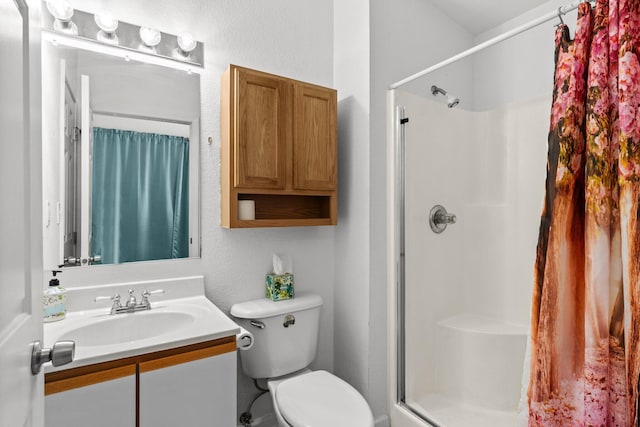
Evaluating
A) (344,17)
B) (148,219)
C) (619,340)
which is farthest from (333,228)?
(619,340)

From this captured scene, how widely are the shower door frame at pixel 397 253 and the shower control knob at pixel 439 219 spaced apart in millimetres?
272

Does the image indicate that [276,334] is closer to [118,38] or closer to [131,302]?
[131,302]

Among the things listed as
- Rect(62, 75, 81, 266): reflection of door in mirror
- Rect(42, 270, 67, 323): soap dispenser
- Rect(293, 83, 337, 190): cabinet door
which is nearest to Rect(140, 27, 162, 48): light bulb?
Rect(62, 75, 81, 266): reflection of door in mirror

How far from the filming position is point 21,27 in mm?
670

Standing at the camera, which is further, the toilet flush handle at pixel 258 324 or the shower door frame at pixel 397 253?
the shower door frame at pixel 397 253

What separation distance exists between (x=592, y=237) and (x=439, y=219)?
113 cm

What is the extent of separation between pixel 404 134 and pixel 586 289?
1145 mm

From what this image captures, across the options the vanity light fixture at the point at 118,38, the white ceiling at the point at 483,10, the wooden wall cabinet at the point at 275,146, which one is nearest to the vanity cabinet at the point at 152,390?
the wooden wall cabinet at the point at 275,146

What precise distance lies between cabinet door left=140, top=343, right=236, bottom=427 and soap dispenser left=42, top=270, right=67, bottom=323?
18.3 inches

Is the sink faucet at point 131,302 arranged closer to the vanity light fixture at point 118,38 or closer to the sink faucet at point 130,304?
the sink faucet at point 130,304

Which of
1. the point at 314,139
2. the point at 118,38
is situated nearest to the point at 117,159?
the point at 118,38

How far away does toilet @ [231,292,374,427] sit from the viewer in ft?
4.71

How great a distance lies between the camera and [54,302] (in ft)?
4.36

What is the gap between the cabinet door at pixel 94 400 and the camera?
1027 millimetres
